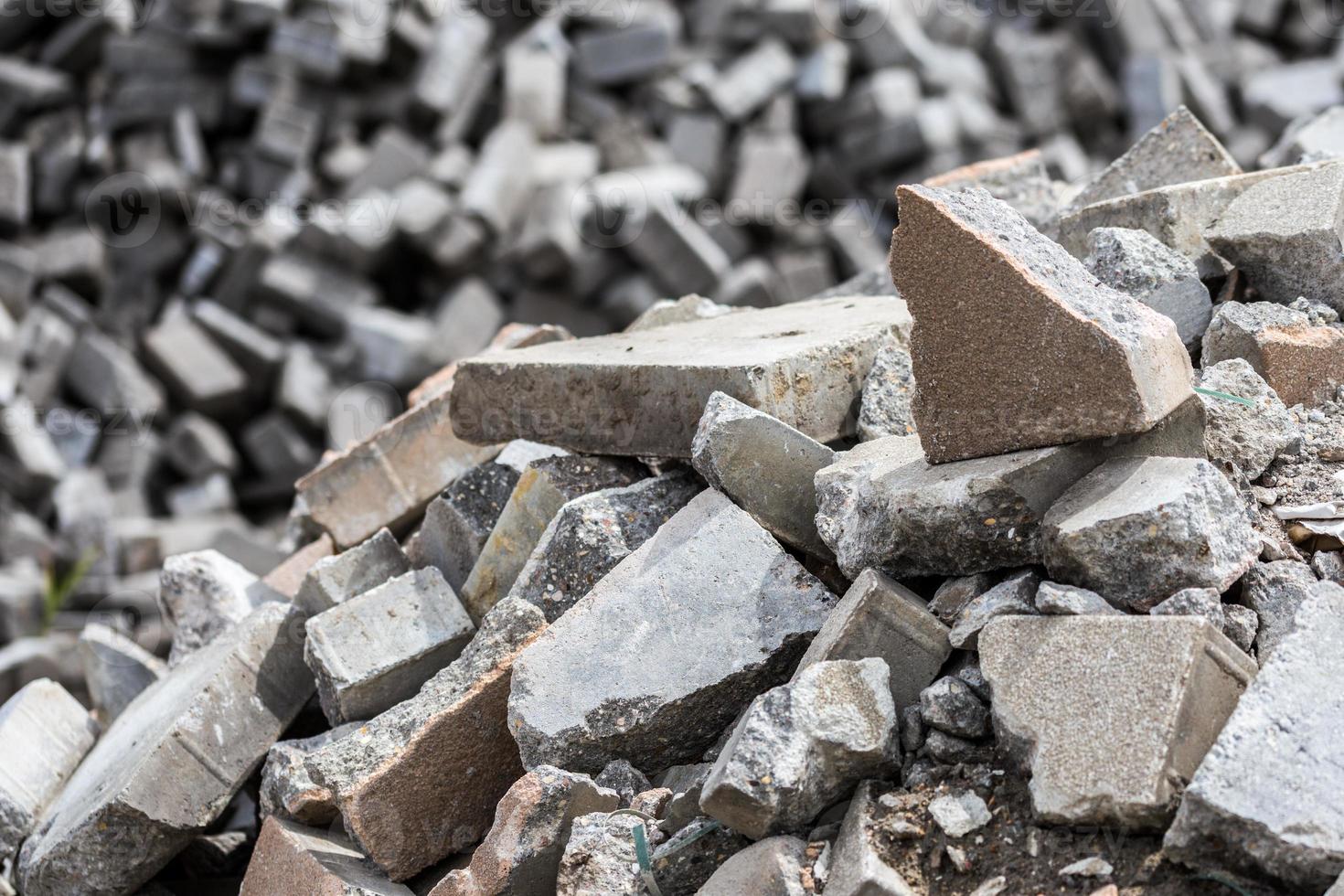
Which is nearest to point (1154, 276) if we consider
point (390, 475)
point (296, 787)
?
point (390, 475)

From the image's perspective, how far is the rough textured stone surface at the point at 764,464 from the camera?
9.75 ft

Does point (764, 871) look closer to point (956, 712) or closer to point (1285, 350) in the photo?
point (956, 712)

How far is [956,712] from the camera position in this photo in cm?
245

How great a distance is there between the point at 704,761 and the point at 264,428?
6.63 meters

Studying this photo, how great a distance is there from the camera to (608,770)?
2.78 meters

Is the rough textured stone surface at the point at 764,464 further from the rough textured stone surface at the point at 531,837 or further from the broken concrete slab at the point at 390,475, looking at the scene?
the broken concrete slab at the point at 390,475

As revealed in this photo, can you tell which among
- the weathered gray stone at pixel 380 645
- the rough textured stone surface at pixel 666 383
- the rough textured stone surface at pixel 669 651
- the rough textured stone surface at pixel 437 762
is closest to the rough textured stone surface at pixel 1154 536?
the rough textured stone surface at pixel 669 651

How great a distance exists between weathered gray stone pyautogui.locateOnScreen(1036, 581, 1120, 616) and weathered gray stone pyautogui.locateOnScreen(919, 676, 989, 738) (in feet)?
0.72

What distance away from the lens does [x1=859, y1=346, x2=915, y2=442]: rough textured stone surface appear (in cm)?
322

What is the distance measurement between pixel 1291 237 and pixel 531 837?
2.35 m

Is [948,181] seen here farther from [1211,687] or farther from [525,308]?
[525,308]

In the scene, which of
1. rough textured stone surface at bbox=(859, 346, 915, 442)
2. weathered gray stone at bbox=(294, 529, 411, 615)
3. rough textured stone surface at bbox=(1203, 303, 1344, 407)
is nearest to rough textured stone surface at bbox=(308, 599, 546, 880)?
weathered gray stone at bbox=(294, 529, 411, 615)

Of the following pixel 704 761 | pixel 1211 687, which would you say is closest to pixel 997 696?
pixel 1211 687

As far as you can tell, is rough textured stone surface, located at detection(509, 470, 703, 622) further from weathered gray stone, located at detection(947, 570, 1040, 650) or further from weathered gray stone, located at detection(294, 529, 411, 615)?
weathered gray stone, located at detection(947, 570, 1040, 650)
